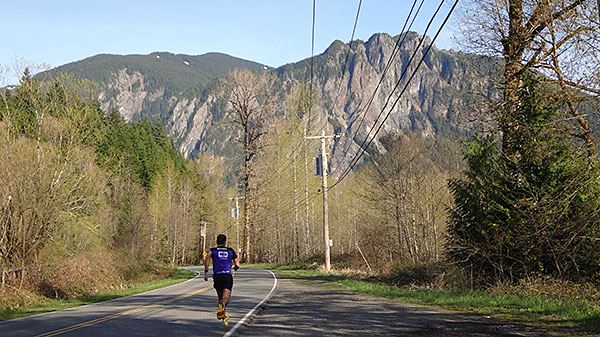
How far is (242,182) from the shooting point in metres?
52.2

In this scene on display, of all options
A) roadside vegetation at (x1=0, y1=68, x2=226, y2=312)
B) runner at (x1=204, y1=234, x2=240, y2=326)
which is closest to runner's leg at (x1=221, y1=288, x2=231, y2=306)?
runner at (x1=204, y1=234, x2=240, y2=326)

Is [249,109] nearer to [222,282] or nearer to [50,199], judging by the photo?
[50,199]

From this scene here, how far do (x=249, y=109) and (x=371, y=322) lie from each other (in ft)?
133

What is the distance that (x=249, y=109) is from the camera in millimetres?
50750

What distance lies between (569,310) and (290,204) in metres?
51.3

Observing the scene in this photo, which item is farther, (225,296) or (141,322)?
(141,322)

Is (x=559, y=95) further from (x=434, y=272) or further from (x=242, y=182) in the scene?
(x=242, y=182)

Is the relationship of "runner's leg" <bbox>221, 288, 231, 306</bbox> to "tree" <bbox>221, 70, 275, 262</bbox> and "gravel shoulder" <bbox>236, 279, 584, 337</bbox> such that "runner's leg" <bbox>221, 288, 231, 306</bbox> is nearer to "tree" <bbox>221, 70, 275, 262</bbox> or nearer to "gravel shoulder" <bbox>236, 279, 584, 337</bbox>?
"gravel shoulder" <bbox>236, 279, 584, 337</bbox>

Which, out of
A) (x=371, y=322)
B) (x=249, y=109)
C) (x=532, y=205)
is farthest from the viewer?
(x=249, y=109)

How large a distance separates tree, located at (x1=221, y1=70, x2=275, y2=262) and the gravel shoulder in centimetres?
3540

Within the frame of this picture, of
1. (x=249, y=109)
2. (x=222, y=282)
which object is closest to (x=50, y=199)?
(x=222, y=282)

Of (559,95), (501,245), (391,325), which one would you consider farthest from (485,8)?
(391,325)

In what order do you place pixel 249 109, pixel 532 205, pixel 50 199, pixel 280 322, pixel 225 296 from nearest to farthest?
pixel 225 296 → pixel 280 322 → pixel 532 205 → pixel 50 199 → pixel 249 109

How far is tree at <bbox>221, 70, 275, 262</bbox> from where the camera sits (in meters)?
50.0
